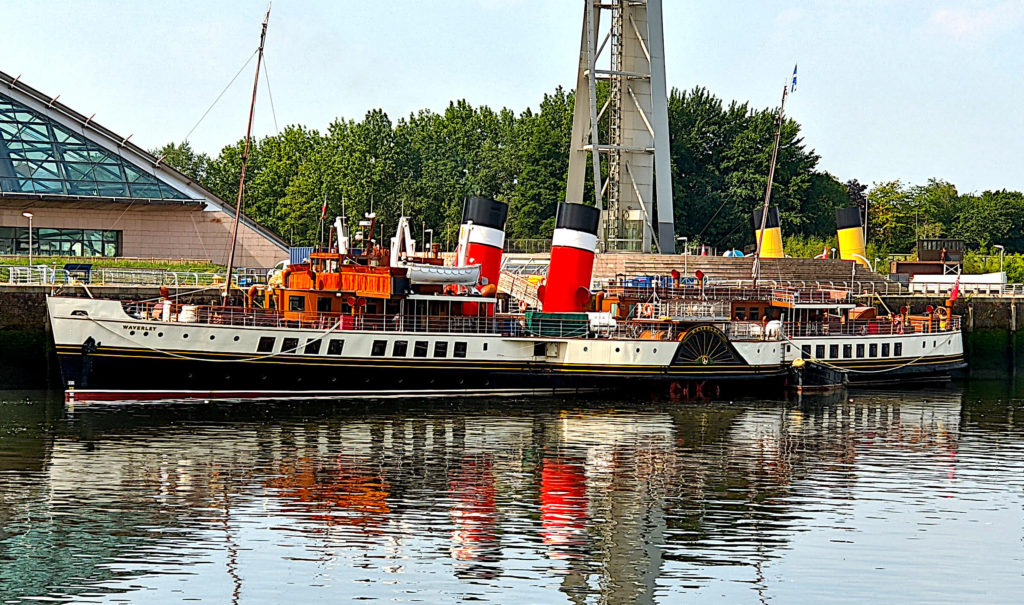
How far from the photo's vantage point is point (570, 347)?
4531 cm

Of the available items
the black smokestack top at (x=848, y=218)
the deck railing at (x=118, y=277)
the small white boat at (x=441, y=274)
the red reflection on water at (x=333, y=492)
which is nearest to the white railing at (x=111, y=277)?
the deck railing at (x=118, y=277)

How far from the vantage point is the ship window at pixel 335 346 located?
1662 inches

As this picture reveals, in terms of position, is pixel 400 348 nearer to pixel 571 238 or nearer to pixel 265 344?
pixel 265 344

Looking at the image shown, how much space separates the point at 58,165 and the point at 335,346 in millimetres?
37657

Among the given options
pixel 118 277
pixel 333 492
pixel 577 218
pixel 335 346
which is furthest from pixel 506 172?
pixel 333 492

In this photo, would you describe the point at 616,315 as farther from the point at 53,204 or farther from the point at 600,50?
the point at 53,204

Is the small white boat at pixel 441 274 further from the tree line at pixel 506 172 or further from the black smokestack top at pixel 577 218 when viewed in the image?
the tree line at pixel 506 172

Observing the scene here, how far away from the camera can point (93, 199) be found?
71062mm

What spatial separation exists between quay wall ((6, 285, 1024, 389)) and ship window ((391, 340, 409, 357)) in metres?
12.6

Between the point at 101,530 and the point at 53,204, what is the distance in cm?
5300

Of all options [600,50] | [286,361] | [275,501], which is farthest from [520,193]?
[275,501]

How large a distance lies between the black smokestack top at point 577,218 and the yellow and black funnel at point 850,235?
3021 cm

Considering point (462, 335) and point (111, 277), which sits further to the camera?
point (111, 277)

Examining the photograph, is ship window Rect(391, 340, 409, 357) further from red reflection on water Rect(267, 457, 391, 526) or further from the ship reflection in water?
red reflection on water Rect(267, 457, 391, 526)
